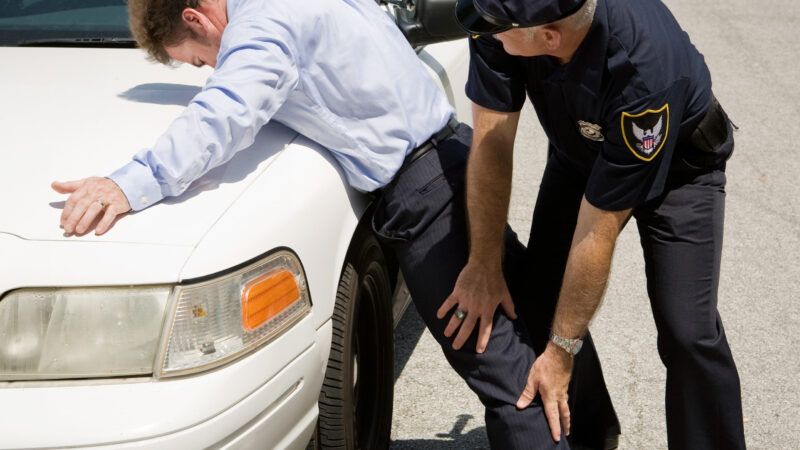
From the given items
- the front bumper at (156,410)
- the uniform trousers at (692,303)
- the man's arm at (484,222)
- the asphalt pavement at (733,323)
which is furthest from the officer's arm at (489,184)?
the asphalt pavement at (733,323)

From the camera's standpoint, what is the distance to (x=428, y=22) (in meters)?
3.42

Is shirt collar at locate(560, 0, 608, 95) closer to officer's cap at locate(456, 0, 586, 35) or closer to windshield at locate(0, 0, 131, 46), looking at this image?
officer's cap at locate(456, 0, 586, 35)

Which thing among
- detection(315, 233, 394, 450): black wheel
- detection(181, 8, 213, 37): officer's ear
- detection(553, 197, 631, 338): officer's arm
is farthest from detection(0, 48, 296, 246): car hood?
detection(553, 197, 631, 338): officer's arm

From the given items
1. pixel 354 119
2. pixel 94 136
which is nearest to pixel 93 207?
pixel 94 136

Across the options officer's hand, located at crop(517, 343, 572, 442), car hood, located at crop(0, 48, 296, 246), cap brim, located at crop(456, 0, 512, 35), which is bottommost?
officer's hand, located at crop(517, 343, 572, 442)

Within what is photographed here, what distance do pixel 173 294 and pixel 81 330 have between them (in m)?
0.20

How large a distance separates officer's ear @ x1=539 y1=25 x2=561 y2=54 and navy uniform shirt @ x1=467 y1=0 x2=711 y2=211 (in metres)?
0.07

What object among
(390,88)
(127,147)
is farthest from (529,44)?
(127,147)

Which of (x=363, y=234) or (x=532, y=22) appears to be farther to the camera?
(x=363, y=234)

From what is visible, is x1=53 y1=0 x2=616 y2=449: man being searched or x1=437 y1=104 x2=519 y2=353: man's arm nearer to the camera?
x1=53 y1=0 x2=616 y2=449: man being searched

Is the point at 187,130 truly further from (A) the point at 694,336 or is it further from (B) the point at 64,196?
(A) the point at 694,336

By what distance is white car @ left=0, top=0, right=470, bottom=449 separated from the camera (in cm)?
223

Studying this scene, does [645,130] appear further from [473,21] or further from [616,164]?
[473,21]

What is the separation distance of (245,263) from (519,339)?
0.87m
